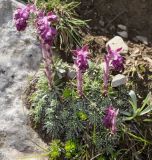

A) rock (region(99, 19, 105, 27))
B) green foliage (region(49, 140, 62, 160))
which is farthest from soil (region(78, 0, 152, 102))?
green foliage (region(49, 140, 62, 160))

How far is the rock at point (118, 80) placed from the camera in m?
4.48

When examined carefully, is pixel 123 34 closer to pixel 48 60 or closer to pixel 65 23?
pixel 65 23

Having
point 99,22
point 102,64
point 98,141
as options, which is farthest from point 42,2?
point 98,141

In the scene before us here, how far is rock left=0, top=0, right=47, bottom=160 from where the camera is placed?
4.43 m

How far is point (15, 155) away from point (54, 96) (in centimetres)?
64

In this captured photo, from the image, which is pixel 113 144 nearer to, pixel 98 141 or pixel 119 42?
pixel 98 141

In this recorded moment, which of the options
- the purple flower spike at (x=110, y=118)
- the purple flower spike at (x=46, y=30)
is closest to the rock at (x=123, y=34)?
the purple flower spike at (x=110, y=118)

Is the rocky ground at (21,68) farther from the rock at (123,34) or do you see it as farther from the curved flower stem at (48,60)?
the curved flower stem at (48,60)

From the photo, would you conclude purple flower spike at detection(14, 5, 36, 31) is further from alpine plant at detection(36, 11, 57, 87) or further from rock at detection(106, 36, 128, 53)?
rock at detection(106, 36, 128, 53)

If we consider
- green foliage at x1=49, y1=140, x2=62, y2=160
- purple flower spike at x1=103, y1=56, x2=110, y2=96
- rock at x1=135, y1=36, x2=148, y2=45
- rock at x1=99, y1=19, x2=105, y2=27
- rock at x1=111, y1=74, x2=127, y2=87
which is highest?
rock at x1=99, y1=19, x2=105, y2=27

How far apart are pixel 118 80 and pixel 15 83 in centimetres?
99

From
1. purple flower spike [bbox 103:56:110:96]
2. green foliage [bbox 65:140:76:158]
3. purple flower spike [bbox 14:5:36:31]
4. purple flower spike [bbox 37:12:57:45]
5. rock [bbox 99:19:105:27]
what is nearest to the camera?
purple flower spike [bbox 37:12:57:45]

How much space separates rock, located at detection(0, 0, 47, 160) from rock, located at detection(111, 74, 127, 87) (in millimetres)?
792

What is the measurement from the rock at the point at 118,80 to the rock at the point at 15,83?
2.60 ft
